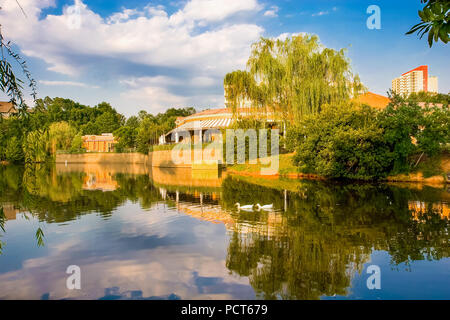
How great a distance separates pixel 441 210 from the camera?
11242 mm

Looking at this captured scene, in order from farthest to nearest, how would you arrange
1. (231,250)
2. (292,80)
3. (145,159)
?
(145,159) → (292,80) → (231,250)

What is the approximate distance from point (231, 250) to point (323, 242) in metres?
2.11

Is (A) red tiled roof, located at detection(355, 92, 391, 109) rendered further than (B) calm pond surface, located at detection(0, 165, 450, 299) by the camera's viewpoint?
Yes

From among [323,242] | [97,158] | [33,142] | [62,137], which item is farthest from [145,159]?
[33,142]

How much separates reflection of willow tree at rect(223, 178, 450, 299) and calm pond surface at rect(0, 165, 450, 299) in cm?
3

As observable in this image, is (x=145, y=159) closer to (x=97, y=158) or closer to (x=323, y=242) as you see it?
(x=97, y=158)

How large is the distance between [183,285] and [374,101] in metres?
36.9

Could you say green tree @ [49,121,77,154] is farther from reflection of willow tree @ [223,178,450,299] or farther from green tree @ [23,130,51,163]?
green tree @ [23,130,51,163]

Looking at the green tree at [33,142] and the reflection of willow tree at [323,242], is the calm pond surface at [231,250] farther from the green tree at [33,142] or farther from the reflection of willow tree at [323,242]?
the green tree at [33,142]

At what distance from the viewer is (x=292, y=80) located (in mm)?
27516

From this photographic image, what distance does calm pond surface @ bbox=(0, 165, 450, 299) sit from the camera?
17.2ft

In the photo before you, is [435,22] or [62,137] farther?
[62,137]

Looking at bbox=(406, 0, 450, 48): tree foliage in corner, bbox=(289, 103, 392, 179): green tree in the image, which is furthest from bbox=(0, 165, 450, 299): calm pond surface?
bbox=(289, 103, 392, 179): green tree
